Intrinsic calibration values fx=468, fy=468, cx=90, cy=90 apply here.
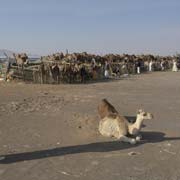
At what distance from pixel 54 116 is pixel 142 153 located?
538 centimetres

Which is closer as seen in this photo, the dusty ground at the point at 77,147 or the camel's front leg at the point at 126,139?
the dusty ground at the point at 77,147

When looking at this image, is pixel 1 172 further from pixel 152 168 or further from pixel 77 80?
pixel 77 80

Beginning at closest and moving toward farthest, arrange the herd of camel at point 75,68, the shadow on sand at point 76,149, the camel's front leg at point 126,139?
the shadow on sand at point 76,149 → the camel's front leg at point 126,139 → the herd of camel at point 75,68

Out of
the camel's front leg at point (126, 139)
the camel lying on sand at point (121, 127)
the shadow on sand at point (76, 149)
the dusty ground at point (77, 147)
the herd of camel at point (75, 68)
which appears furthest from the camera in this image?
the herd of camel at point (75, 68)

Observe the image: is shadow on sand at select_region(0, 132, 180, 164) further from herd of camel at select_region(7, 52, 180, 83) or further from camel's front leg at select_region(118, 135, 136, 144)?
herd of camel at select_region(7, 52, 180, 83)

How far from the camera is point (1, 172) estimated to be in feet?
26.7

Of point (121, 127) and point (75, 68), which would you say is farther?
point (75, 68)

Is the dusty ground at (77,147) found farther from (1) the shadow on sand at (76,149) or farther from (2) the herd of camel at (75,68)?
(2) the herd of camel at (75,68)

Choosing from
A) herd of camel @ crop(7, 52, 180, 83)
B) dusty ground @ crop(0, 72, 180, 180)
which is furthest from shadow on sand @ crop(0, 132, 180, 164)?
herd of camel @ crop(7, 52, 180, 83)

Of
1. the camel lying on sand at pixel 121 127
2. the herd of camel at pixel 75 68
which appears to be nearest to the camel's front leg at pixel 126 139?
the camel lying on sand at pixel 121 127

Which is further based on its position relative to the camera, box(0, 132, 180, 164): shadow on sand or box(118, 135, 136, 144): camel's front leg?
box(118, 135, 136, 144): camel's front leg

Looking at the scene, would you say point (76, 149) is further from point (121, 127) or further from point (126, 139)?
point (121, 127)

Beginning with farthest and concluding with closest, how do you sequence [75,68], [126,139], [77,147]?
[75,68] → [126,139] → [77,147]

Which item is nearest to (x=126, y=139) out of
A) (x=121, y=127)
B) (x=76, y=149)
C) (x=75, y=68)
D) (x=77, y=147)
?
(x=121, y=127)
